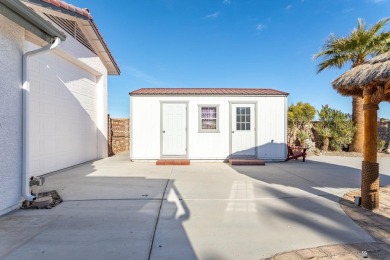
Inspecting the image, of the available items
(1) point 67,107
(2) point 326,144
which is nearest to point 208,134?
(1) point 67,107

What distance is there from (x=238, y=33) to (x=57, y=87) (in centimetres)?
1105

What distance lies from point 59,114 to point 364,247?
8.17 metres

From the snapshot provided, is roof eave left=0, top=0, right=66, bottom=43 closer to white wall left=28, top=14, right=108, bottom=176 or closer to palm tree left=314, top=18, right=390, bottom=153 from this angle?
white wall left=28, top=14, right=108, bottom=176

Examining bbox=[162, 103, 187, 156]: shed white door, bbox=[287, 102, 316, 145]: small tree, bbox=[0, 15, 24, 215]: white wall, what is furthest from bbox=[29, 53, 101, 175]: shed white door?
bbox=[287, 102, 316, 145]: small tree

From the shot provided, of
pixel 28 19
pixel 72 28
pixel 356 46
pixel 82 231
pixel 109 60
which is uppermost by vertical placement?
pixel 356 46

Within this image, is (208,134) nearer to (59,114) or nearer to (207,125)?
(207,125)

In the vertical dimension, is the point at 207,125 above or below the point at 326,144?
above

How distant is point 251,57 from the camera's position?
14414 mm

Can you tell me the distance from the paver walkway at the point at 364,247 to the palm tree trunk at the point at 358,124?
34.7 feet

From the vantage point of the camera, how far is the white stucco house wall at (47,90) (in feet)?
10.6

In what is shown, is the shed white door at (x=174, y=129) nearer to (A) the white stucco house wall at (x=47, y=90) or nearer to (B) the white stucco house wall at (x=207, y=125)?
(B) the white stucco house wall at (x=207, y=125)

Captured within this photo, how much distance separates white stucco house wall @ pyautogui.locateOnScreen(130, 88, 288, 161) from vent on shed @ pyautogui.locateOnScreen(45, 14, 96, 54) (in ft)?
9.22

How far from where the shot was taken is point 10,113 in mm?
3291

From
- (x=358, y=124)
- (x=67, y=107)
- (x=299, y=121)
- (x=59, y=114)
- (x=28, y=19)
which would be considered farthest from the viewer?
(x=299, y=121)
